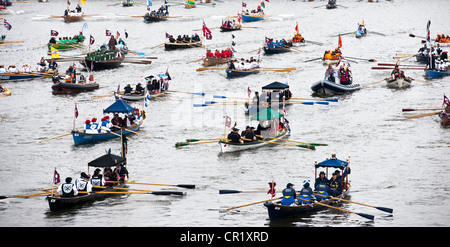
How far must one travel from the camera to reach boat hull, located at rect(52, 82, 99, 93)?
51.7 metres

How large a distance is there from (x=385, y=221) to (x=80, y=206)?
12.5 meters

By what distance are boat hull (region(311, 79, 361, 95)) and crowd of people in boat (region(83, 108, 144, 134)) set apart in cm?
1439

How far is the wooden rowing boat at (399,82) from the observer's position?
50.1 meters

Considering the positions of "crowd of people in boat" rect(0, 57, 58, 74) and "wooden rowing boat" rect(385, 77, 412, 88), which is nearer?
"wooden rowing boat" rect(385, 77, 412, 88)

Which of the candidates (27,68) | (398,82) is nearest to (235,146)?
(398,82)

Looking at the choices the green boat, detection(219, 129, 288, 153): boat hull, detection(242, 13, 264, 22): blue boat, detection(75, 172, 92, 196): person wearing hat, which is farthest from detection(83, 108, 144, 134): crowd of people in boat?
detection(242, 13, 264, 22): blue boat

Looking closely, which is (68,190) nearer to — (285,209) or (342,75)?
(285,209)

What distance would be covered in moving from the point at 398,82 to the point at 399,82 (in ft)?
0.25

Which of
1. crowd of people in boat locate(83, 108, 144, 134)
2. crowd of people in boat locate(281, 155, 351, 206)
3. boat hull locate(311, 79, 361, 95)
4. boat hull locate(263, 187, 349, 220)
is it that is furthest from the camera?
boat hull locate(311, 79, 361, 95)

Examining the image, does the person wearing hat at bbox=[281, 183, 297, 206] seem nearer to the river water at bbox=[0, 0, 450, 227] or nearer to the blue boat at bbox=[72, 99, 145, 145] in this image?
the river water at bbox=[0, 0, 450, 227]

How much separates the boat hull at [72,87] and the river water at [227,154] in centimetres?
75

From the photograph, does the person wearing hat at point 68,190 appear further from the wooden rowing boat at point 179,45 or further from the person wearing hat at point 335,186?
the wooden rowing boat at point 179,45

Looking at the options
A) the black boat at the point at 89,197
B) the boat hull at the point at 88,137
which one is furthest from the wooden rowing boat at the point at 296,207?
the boat hull at the point at 88,137
